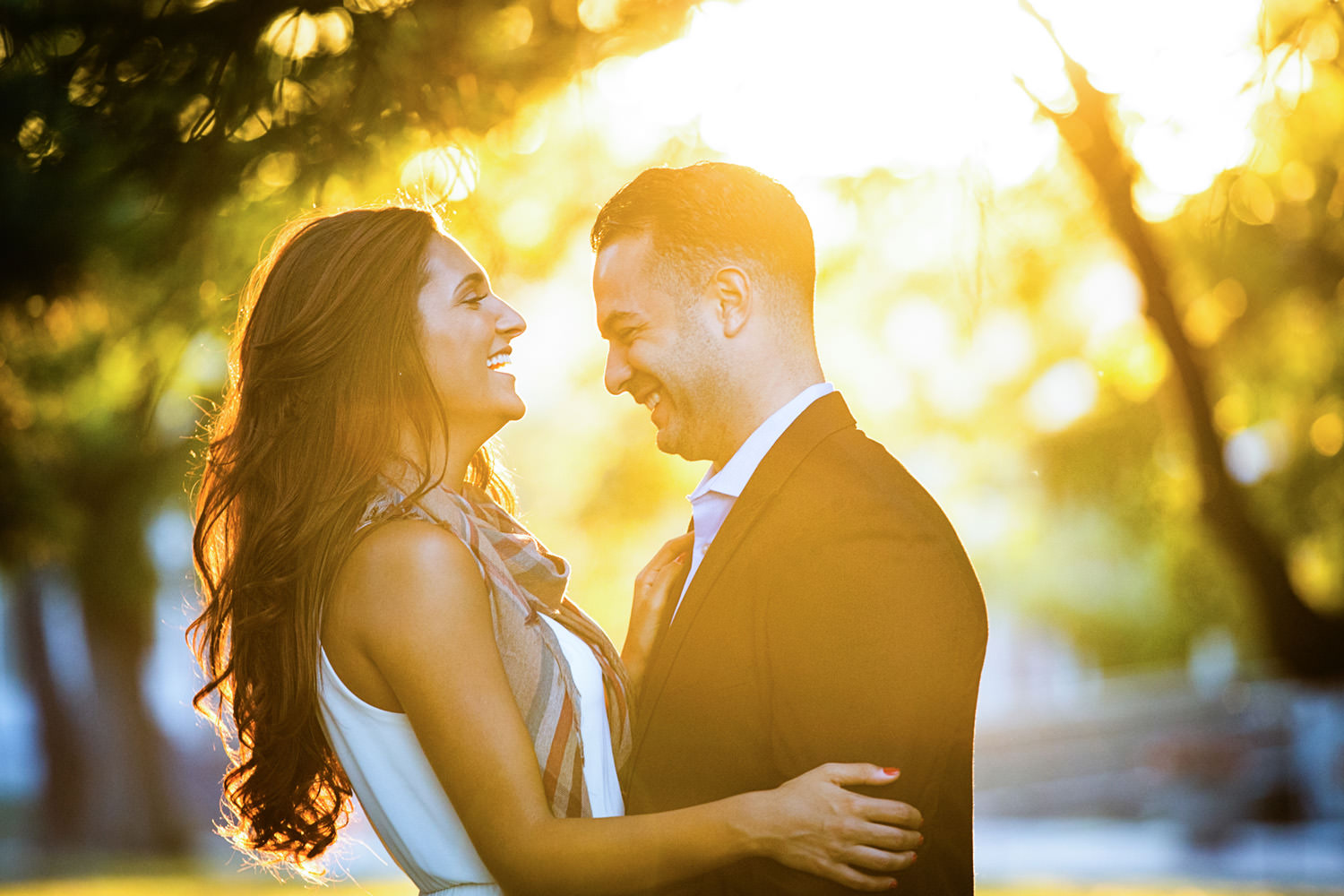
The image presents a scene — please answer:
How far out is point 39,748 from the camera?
20.9 meters

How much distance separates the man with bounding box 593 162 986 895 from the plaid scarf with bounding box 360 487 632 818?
0.51ft

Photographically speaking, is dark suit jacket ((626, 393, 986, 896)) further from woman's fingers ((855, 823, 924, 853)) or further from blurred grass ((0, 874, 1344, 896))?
blurred grass ((0, 874, 1344, 896))

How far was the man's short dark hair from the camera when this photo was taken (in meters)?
3.02

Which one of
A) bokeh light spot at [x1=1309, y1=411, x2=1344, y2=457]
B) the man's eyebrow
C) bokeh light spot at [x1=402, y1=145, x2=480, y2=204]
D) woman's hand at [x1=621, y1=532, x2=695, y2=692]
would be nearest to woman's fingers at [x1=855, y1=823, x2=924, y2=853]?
woman's hand at [x1=621, y1=532, x2=695, y2=692]

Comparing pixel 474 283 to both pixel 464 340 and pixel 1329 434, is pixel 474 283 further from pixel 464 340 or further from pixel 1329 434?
pixel 1329 434

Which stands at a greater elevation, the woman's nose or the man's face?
the woman's nose

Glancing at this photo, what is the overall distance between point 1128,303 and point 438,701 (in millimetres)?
6622

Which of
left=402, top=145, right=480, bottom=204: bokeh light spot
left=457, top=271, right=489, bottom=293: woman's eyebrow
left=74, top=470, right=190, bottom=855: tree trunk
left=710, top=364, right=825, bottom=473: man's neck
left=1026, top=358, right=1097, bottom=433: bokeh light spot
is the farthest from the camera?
left=74, top=470, right=190, bottom=855: tree trunk

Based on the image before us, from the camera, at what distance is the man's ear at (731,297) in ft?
9.80

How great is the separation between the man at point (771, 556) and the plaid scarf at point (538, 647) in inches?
6.1

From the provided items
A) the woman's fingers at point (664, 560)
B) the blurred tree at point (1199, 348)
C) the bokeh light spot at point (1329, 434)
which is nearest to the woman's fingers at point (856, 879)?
the woman's fingers at point (664, 560)

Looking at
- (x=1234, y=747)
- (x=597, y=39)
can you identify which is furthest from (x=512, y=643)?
(x=1234, y=747)

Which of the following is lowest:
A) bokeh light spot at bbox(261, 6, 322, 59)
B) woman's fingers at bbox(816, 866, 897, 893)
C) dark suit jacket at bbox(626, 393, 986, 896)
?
woman's fingers at bbox(816, 866, 897, 893)

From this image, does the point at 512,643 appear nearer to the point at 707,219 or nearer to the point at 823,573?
the point at 823,573
